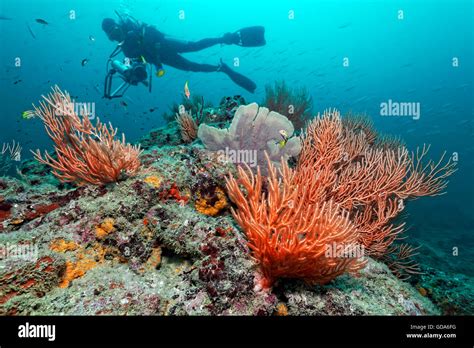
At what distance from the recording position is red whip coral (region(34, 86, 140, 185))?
11.0 feet

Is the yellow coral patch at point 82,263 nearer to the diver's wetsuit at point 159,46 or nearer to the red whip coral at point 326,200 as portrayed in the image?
the red whip coral at point 326,200

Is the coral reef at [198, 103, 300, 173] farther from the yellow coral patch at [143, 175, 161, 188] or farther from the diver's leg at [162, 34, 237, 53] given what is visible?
the diver's leg at [162, 34, 237, 53]

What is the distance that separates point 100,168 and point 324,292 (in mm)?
3223

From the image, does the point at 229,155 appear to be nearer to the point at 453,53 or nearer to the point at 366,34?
the point at 453,53

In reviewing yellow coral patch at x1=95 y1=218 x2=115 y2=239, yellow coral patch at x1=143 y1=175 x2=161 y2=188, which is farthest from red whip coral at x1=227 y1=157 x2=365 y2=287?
yellow coral patch at x1=95 y1=218 x2=115 y2=239

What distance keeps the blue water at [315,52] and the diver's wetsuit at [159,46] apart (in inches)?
1478

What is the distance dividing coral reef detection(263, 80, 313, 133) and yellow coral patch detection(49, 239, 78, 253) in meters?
7.17

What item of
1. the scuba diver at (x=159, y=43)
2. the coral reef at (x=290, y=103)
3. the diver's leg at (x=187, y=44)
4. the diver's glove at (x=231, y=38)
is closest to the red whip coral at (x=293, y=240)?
the coral reef at (x=290, y=103)

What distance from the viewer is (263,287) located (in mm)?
2523

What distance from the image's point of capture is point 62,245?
Result: 9.16ft

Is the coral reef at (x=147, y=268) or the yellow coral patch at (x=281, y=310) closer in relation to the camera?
the coral reef at (x=147, y=268)

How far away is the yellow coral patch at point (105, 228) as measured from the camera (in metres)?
2.97

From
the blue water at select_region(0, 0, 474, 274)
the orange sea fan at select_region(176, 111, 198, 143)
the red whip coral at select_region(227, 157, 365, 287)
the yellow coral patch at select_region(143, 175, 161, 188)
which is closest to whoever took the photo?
the red whip coral at select_region(227, 157, 365, 287)
